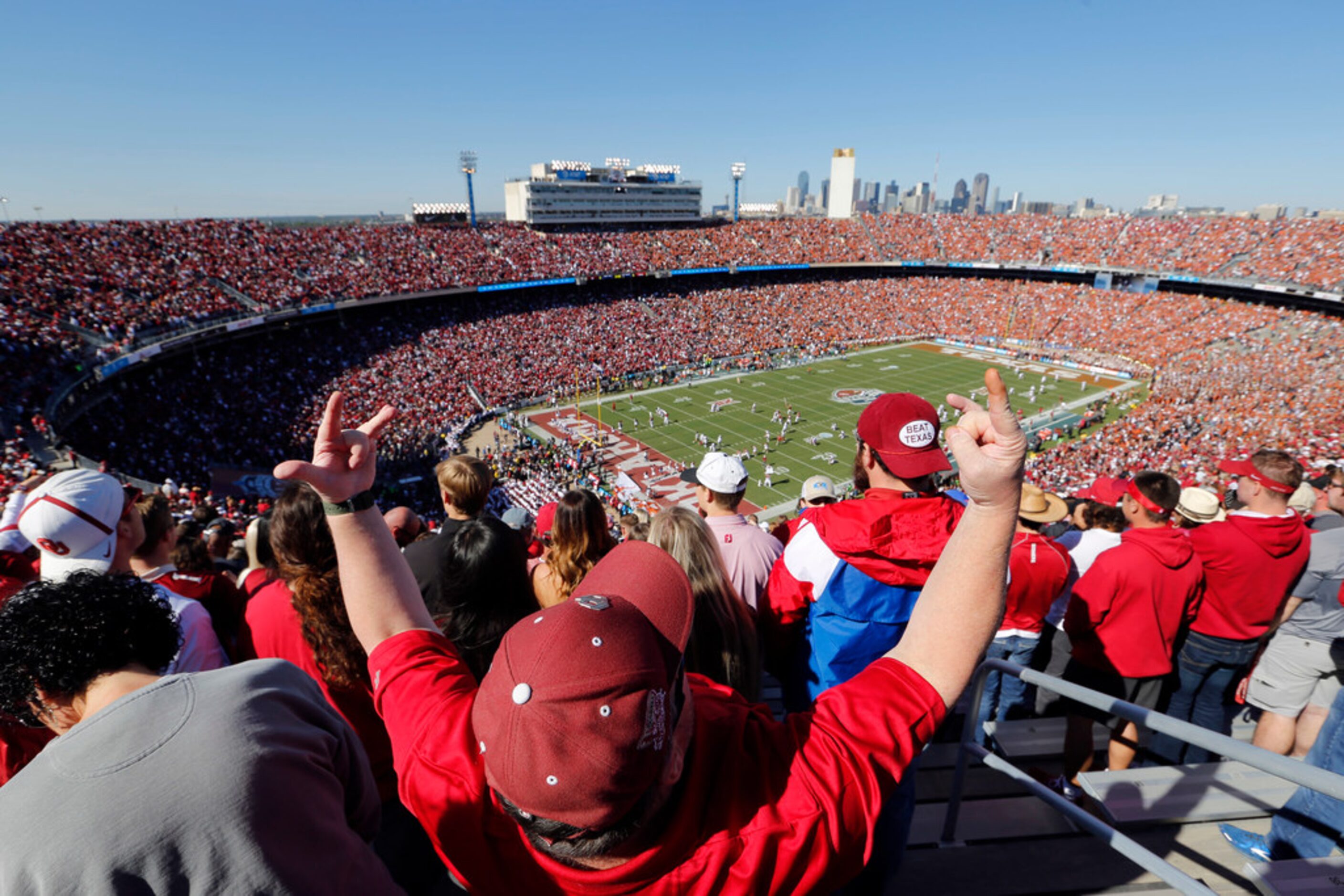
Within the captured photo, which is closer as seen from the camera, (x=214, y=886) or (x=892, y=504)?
(x=214, y=886)

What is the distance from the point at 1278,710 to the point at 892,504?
3.95 metres

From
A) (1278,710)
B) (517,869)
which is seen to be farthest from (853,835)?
(1278,710)

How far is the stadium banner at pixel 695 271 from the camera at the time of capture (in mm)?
55656

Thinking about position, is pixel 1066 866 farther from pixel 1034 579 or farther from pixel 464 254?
pixel 464 254

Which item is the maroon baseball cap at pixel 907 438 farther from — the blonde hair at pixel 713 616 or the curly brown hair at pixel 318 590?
the curly brown hair at pixel 318 590

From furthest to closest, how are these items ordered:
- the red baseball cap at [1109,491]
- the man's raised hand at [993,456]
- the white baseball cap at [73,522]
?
the red baseball cap at [1109,491] < the white baseball cap at [73,522] < the man's raised hand at [993,456]

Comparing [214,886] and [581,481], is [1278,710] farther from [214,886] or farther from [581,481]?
[581,481]

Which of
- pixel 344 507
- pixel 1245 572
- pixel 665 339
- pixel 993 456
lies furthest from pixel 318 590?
pixel 665 339

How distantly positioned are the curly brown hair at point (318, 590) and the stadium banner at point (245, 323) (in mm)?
35235

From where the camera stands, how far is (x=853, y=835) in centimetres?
136

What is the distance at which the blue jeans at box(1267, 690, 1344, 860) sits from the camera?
2.49 m

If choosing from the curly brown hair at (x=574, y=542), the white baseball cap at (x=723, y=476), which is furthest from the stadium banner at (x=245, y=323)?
the white baseball cap at (x=723, y=476)

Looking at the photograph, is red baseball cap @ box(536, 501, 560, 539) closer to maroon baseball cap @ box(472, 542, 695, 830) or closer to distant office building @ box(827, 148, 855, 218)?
maroon baseball cap @ box(472, 542, 695, 830)

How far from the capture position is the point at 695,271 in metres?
56.4
